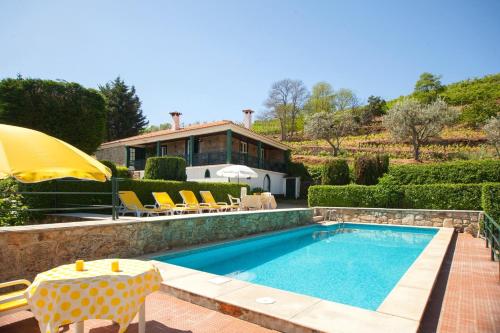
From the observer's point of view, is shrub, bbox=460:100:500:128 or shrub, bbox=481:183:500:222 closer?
shrub, bbox=481:183:500:222

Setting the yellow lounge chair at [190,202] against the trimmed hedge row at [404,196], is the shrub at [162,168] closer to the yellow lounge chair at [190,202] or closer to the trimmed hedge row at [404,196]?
the yellow lounge chair at [190,202]

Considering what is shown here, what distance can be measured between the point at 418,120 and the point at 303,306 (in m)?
31.1

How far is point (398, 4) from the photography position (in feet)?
35.3

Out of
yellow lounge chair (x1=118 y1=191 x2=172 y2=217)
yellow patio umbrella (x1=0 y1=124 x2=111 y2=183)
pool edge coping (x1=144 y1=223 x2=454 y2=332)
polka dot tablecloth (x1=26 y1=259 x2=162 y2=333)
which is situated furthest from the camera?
yellow lounge chair (x1=118 y1=191 x2=172 y2=217)

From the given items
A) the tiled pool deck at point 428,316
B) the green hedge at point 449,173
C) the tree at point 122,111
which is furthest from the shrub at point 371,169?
the tree at point 122,111

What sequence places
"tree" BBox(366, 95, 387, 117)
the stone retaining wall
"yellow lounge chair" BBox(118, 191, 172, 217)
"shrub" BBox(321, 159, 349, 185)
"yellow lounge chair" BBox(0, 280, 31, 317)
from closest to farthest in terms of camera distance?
1. "yellow lounge chair" BBox(0, 280, 31, 317)
2. "yellow lounge chair" BBox(118, 191, 172, 217)
3. the stone retaining wall
4. "shrub" BBox(321, 159, 349, 185)
5. "tree" BBox(366, 95, 387, 117)

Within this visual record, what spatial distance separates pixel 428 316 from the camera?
11.7 feet

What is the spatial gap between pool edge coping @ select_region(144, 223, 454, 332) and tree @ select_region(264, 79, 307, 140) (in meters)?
43.2

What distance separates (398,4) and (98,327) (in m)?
12.6

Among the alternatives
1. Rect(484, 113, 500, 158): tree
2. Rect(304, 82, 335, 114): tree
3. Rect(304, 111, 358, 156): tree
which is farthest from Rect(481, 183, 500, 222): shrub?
Rect(304, 82, 335, 114): tree

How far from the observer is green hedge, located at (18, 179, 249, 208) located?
9352 millimetres

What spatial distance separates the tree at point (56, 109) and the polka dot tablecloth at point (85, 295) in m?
16.2

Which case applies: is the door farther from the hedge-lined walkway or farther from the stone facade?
the hedge-lined walkway

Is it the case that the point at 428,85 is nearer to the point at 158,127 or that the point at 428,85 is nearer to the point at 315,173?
the point at 315,173
